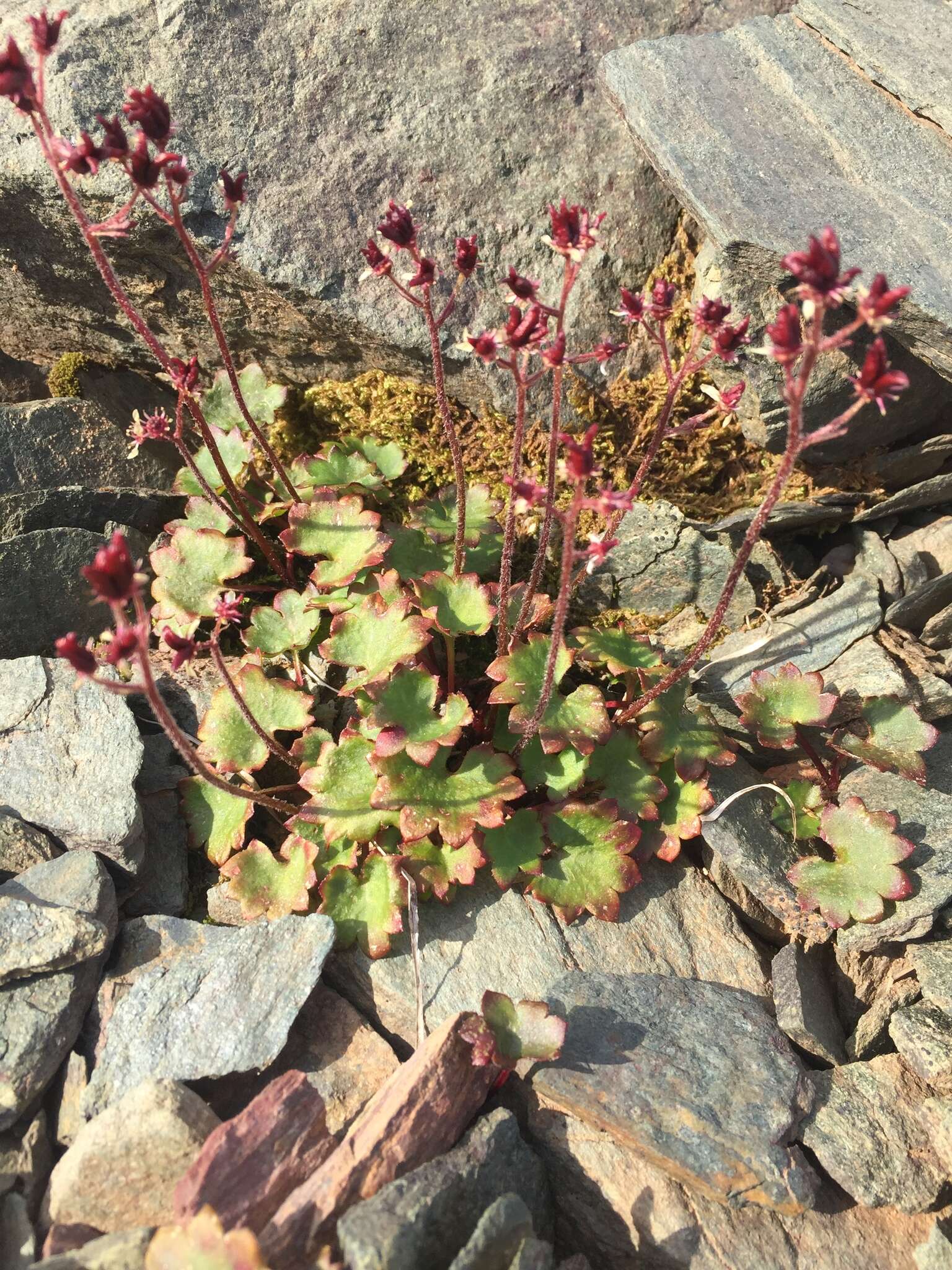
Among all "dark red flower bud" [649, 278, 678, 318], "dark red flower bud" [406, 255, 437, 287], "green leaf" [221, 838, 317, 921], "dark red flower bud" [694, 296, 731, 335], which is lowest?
"green leaf" [221, 838, 317, 921]

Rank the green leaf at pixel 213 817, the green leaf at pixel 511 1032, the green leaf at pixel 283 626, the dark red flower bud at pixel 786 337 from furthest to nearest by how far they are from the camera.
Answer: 1. the green leaf at pixel 283 626
2. the green leaf at pixel 213 817
3. the green leaf at pixel 511 1032
4. the dark red flower bud at pixel 786 337

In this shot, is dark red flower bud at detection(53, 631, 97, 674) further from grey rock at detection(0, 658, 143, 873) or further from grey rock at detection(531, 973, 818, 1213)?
grey rock at detection(531, 973, 818, 1213)

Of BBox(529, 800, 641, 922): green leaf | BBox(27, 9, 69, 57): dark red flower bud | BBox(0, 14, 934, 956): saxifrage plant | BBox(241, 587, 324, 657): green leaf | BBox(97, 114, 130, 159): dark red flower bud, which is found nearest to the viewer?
BBox(27, 9, 69, 57): dark red flower bud

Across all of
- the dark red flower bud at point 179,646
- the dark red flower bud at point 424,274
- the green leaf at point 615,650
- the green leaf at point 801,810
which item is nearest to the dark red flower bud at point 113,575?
the dark red flower bud at point 179,646

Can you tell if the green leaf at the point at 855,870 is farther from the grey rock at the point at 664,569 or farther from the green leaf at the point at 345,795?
the green leaf at the point at 345,795

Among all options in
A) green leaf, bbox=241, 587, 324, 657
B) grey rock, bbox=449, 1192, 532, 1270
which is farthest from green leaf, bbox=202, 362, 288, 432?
grey rock, bbox=449, 1192, 532, 1270

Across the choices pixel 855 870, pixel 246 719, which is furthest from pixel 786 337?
pixel 246 719

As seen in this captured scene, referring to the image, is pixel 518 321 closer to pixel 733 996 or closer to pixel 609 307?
pixel 609 307
